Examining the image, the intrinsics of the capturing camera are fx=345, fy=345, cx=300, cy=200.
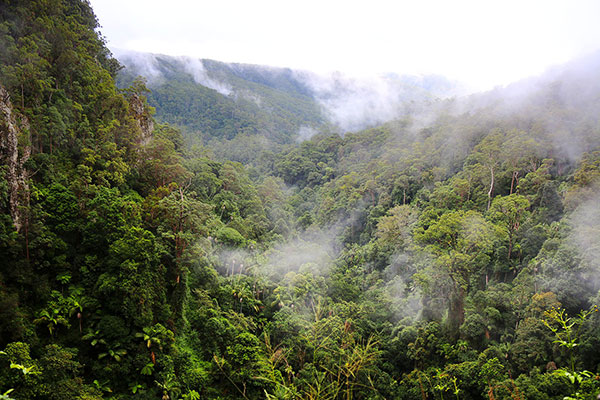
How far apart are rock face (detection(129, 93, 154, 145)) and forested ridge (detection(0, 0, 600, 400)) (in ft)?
0.73

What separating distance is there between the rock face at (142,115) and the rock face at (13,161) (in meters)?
10.9

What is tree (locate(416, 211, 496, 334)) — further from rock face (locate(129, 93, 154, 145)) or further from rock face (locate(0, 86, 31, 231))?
rock face (locate(129, 93, 154, 145))

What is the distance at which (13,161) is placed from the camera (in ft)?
41.1

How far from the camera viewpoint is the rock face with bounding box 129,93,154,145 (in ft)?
81.5

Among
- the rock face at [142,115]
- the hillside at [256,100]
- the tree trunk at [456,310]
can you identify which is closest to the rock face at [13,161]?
the rock face at [142,115]

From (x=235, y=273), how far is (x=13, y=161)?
13208mm

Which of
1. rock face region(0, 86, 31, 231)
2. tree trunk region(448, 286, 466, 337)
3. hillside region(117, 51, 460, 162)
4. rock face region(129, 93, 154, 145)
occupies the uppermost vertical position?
hillside region(117, 51, 460, 162)

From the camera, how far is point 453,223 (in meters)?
20.5

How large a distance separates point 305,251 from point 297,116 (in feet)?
346

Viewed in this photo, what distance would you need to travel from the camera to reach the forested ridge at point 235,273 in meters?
11.8

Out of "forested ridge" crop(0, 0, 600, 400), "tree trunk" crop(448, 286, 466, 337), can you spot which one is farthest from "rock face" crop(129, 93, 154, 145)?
"tree trunk" crop(448, 286, 466, 337)

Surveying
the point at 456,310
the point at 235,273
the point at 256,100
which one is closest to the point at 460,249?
the point at 456,310

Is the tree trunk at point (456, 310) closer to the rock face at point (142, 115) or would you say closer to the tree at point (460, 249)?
the tree at point (460, 249)

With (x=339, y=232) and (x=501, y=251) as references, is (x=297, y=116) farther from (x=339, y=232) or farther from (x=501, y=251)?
(x=501, y=251)
